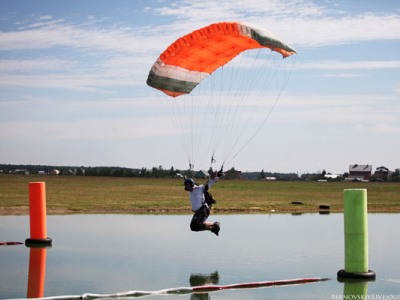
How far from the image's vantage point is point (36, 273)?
17.4 metres

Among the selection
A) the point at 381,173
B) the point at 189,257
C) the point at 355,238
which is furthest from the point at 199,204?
the point at 381,173

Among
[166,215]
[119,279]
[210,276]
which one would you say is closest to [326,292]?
[210,276]

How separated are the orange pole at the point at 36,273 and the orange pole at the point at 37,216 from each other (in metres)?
0.93

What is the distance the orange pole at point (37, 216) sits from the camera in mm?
22375

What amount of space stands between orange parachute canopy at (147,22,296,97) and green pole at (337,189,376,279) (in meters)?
5.05

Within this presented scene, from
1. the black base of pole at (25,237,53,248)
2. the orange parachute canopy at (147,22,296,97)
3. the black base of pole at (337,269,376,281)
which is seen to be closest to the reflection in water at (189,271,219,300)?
the black base of pole at (337,269,376,281)

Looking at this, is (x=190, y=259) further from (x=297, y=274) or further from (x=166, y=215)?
(x=166, y=215)

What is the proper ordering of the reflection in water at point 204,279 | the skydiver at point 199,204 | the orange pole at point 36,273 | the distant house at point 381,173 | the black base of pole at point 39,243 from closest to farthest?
1. the orange pole at point 36,273
2. the reflection in water at point 204,279
3. the skydiver at point 199,204
4. the black base of pole at point 39,243
5. the distant house at point 381,173

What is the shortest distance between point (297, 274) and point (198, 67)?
7.71m

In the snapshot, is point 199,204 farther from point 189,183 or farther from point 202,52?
point 202,52

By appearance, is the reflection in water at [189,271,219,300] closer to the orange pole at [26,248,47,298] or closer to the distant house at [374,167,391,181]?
the orange pole at [26,248,47,298]

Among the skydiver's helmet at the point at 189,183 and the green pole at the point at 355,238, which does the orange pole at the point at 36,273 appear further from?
the green pole at the point at 355,238

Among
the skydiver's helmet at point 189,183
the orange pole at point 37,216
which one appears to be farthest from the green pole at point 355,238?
the orange pole at point 37,216

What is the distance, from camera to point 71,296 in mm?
14188
